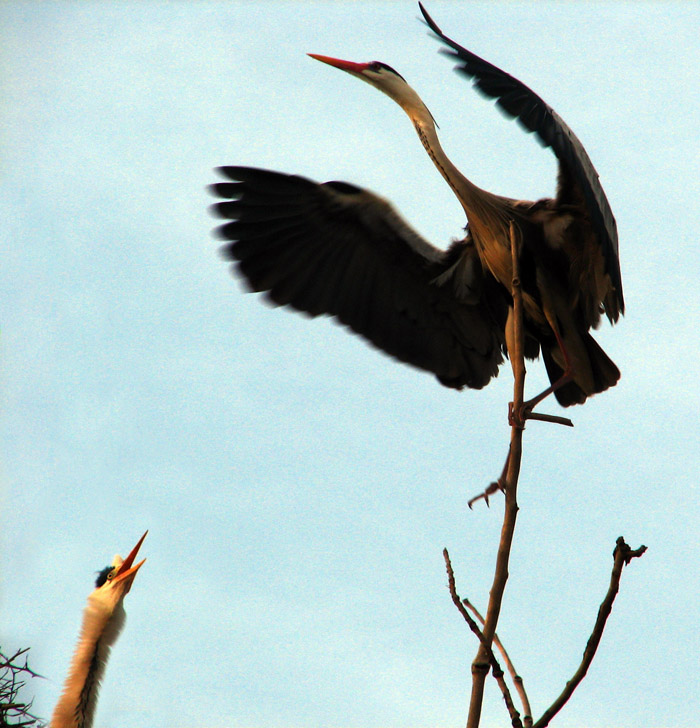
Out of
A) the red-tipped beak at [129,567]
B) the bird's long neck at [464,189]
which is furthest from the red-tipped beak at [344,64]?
the red-tipped beak at [129,567]

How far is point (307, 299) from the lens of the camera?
18.3 ft

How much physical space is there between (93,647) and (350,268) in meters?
2.66

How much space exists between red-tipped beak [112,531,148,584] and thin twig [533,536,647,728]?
296 cm

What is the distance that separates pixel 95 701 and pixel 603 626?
9.92 feet

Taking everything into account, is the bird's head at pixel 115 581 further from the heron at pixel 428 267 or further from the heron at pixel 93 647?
the heron at pixel 428 267

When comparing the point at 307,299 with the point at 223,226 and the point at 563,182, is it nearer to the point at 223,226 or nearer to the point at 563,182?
the point at 223,226

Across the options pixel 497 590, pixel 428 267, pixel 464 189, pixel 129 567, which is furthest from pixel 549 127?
pixel 129 567

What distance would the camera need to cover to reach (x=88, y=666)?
15.0 ft

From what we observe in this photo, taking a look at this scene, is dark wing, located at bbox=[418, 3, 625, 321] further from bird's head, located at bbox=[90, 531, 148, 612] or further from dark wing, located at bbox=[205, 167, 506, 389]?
bird's head, located at bbox=[90, 531, 148, 612]

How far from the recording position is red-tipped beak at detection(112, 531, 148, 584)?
486cm

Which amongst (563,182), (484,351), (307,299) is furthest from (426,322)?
(563,182)

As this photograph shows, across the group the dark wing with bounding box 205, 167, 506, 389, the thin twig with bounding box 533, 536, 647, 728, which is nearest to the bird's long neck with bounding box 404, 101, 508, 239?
the dark wing with bounding box 205, 167, 506, 389

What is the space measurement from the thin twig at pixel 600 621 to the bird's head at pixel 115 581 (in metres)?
2.90

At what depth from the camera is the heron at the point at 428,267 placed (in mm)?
4871
